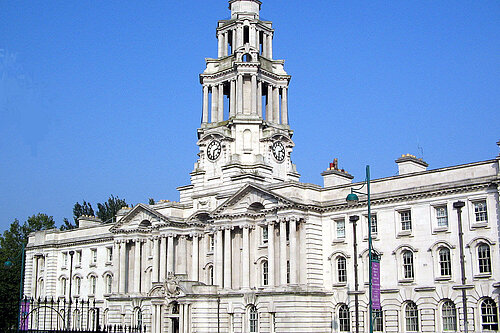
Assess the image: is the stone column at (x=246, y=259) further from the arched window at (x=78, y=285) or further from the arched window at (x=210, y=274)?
the arched window at (x=78, y=285)

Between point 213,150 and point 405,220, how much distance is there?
22.7 m

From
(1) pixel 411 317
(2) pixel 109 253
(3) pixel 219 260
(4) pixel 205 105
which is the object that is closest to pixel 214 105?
(4) pixel 205 105

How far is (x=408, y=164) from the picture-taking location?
5406 cm

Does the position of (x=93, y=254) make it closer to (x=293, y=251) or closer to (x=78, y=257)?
(x=78, y=257)

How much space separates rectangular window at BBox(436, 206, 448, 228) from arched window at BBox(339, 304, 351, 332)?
33.4 feet

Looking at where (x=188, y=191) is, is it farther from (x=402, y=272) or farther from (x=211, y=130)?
(x=402, y=272)

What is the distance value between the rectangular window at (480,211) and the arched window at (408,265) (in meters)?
5.81

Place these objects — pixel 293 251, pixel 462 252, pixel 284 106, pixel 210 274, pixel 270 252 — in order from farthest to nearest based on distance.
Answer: pixel 284 106
pixel 210 274
pixel 270 252
pixel 293 251
pixel 462 252

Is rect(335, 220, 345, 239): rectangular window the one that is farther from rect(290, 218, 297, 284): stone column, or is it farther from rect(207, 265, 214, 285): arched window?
rect(207, 265, 214, 285): arched window

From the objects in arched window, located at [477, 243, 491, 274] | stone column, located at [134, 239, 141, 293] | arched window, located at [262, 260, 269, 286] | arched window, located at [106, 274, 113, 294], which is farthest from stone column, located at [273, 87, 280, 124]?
arched window, located at [477, 243, 491, 274]

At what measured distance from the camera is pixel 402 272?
50312 mm

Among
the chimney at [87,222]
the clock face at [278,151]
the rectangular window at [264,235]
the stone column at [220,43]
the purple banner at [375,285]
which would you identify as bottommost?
the purple banner at [375,285]

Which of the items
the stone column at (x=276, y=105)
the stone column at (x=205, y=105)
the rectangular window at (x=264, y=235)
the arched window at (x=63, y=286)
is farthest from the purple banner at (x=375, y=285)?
the arched window at (x=63, y=286)

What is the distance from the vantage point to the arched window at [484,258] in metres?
46.0
